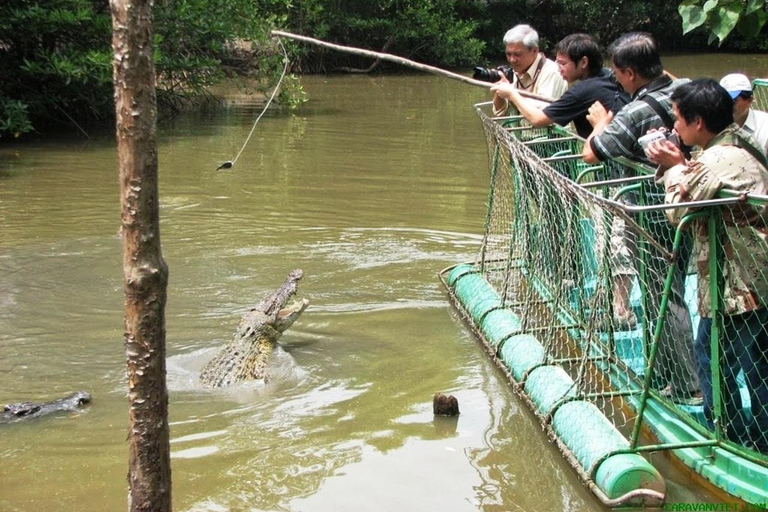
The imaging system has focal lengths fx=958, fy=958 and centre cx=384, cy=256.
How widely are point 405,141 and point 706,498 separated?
1053 centimetres

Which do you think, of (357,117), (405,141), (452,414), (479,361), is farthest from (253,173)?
(452,414)

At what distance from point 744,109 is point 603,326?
4.49 ft

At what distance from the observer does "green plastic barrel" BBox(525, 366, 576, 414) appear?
5062 mm

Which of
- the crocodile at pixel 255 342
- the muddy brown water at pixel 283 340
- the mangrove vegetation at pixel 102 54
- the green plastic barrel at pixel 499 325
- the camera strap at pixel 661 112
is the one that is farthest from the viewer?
the mangrove vegetation at pixel 102 54

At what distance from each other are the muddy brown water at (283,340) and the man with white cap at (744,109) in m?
1.77

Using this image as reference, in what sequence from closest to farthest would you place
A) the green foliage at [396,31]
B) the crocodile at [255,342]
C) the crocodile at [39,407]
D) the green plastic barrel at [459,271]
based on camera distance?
the crocodile at [39,407] < the crocodile at [255,342] < the green plastic barrel at [459,271] < the green foliage at [396,31]

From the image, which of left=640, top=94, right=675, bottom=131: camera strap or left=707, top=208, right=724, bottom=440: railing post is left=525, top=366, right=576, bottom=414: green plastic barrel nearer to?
left=707, top=208, right=724, bottom=440: railing post

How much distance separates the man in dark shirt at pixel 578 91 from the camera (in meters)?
5.61

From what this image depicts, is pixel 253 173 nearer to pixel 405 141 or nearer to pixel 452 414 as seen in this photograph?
pixel 405 141

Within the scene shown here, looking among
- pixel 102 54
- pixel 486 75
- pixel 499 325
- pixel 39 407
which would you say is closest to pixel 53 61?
pixel 102 54

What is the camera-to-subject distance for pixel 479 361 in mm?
6219

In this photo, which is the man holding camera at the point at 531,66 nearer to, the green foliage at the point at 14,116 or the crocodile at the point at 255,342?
the crocodile at the point at 255,342

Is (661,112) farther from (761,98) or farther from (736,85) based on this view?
(761,98)

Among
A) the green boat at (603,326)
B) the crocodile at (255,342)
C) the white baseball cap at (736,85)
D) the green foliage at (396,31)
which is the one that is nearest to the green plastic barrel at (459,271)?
the green boat at (603,326)
